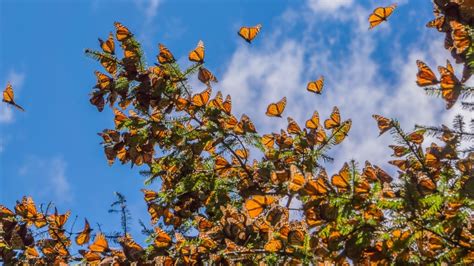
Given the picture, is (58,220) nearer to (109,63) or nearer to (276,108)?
(109,63)

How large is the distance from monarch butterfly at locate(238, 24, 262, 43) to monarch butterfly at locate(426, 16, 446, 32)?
3.13 ft

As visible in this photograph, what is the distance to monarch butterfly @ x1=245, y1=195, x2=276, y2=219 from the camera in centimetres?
200

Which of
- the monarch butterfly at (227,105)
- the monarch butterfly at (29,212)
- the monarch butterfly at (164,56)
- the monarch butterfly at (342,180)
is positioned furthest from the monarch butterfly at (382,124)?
the monarch butterfly at (29,212)

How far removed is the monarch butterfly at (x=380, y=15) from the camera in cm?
242

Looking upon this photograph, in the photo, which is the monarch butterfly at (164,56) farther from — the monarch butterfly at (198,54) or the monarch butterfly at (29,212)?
the monarch butterfly at (29,212)

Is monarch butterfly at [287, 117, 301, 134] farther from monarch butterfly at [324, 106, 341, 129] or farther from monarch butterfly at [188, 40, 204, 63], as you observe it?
monarch butterfly at [188, 40, 204, 63]

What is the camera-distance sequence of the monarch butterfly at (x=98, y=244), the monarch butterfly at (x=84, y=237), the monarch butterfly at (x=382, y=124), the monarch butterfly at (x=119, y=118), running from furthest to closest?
the monarch butterfly at (x=119, y=118) → the monarch butterfly at (x=84, y=237) → the monarch butterfly at (x=98, y=244) → the monarch butterfly at (x=382, y=124)

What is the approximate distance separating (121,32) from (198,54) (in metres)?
0.46

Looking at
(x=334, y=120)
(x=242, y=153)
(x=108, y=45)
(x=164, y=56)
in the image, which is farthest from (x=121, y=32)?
(x=334, y=120)

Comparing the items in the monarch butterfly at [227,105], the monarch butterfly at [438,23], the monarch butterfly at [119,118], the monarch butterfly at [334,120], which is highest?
the monarch butterfly at [119,118]

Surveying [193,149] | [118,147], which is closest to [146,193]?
[118,147]

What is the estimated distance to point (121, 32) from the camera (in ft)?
8.83

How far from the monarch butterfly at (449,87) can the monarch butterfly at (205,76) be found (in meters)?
1.33

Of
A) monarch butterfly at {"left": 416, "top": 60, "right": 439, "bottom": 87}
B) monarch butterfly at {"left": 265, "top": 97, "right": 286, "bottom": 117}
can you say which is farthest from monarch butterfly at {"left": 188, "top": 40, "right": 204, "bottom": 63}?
monarch butterfly at {"left": 416, "top": 60, "right": 439, "bottom": 87}
